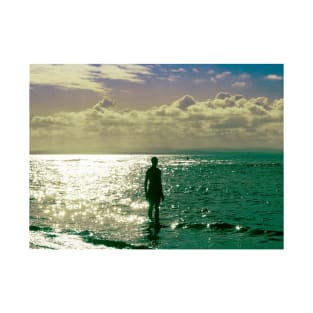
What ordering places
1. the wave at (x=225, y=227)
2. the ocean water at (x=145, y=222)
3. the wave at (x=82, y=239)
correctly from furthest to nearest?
the wave at (x=225, y=227)
the ocean water at (x=145, y=222)
the wave at (x=82, y=239)

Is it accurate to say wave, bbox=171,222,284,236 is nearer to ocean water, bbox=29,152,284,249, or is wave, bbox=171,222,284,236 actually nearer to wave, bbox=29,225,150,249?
ocean water, bbox=29,152,284,249

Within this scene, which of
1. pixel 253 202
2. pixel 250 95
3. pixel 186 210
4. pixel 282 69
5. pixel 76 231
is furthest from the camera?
pixel 253 202

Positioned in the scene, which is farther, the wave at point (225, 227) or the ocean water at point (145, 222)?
the wave at point (225, 227)

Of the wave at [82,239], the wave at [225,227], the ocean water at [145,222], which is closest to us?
the wave at [82,239]

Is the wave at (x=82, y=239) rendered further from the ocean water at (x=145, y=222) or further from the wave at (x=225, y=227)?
the wave at (x=225, y=227)

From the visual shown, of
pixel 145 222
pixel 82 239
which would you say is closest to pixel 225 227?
pixel 145 222

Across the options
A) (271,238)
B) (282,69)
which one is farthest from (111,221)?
(282,69)

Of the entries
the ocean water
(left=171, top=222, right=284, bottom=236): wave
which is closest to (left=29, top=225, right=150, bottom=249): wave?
the ocean water

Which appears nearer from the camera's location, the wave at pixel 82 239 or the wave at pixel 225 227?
the wave at pixel 82 239

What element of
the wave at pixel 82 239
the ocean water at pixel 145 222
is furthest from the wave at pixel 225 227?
the wave at pixel 82 239

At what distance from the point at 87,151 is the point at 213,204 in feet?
21.2

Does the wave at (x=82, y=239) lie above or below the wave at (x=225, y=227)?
below
